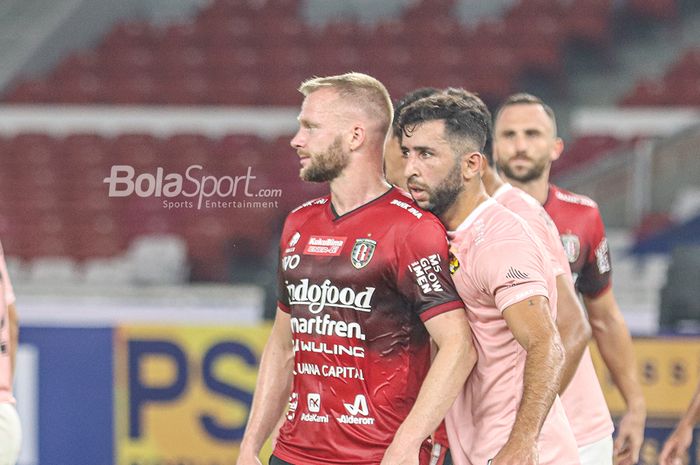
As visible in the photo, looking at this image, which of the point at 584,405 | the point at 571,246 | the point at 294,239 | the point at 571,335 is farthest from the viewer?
the point at 571,246

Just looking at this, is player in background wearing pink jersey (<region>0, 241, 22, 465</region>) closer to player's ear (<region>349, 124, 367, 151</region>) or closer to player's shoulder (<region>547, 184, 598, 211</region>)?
player's ear (<region>349, 124, 367, 151</region>)

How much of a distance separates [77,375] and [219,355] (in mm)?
836

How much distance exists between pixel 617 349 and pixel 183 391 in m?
2.67

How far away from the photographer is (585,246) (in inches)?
193

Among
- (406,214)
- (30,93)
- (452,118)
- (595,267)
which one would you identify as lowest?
(30,93)

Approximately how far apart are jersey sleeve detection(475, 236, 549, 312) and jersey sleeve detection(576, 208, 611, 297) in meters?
1.47

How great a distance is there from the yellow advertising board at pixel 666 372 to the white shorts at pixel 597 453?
180 cm

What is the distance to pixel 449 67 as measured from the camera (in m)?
14.5

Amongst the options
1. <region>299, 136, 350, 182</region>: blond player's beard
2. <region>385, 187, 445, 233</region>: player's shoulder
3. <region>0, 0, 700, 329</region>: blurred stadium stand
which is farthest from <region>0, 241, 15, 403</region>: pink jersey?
<region>0, 0, 700, 329</region>: blurred stadium stand

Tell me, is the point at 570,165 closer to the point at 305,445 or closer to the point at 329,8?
the point at 329,8

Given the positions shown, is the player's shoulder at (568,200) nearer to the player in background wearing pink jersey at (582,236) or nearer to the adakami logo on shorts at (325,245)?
the player in background wearing pink jersey at (582,236)

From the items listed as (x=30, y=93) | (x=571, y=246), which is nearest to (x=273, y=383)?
(x=571, y=246)

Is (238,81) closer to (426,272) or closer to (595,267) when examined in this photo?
(595,267)

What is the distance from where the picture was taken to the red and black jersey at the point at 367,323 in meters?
3.47
